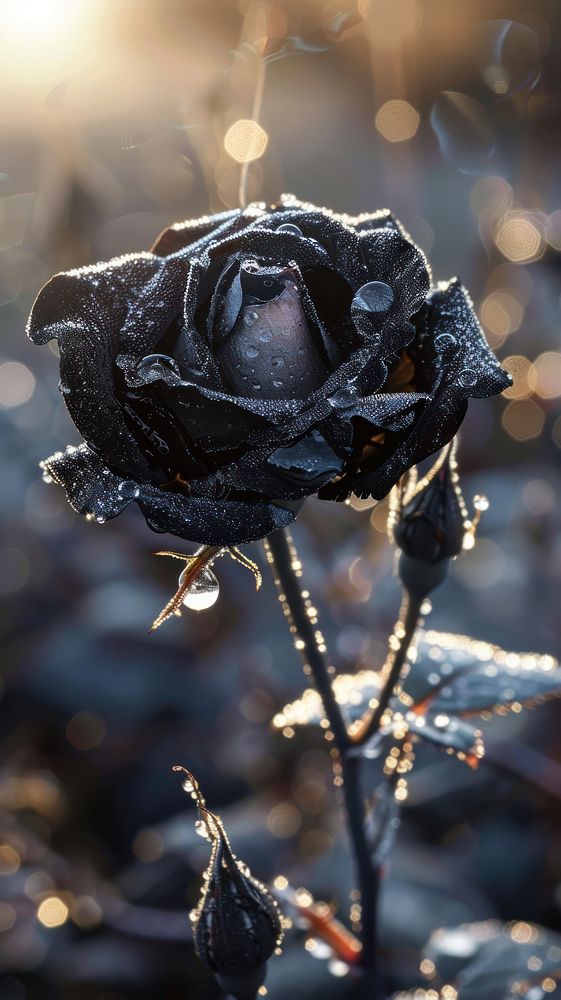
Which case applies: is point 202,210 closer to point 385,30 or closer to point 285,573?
point 385,30

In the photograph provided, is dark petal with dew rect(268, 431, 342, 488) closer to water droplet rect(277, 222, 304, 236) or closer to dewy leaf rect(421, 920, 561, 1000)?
water droplet rect(277, 222, 304, 236)

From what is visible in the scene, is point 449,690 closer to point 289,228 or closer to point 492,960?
point 492,960

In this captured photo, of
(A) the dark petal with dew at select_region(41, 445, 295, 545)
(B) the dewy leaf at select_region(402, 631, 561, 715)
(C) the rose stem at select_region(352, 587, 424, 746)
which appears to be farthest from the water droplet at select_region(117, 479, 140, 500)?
(B) the dewy leaf at select_region(402, 631, 561, 715)

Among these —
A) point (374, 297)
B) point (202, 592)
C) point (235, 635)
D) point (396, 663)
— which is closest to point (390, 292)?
point (374, 297)

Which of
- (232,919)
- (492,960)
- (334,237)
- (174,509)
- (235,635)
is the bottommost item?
(492,960)

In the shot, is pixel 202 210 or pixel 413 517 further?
pixel 202 210

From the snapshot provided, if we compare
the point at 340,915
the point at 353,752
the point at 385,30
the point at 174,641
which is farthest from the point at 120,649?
the point at 385,30
